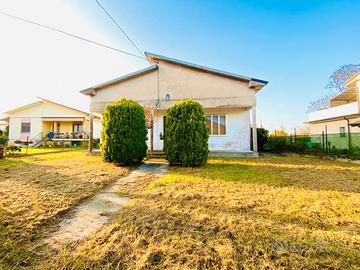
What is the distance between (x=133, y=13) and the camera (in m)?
9.78

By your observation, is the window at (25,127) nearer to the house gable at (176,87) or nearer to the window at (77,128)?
the window at (77,128)

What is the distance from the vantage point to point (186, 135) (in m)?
7.50

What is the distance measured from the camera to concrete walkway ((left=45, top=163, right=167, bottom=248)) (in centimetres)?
245

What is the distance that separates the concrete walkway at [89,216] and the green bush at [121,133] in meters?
3.09

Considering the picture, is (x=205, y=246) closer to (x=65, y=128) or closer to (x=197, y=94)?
(x=197, y=94)

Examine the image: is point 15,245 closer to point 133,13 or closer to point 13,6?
point 13,6

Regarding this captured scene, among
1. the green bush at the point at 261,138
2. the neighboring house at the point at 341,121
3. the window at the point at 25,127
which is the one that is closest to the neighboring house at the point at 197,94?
Answer: the neighboring house at the point at 341,121

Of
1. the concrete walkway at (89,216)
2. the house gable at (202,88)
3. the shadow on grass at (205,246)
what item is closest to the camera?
the shadow on grass at (205,246)

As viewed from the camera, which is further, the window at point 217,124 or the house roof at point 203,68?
the window at point 217,124

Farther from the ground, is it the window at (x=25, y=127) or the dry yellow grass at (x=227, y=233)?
the window at (x=25, y=127)

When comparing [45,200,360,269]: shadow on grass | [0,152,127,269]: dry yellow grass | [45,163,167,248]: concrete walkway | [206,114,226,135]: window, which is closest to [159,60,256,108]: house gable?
[206,114,226,135]: window

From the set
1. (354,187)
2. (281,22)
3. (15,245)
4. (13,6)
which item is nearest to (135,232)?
(15,245)

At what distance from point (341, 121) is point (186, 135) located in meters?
23.0

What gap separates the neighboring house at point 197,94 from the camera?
11.3m
